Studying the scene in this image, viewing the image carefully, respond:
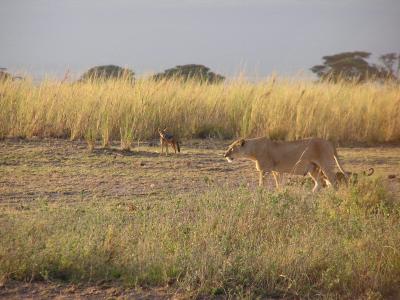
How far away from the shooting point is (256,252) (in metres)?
5.91

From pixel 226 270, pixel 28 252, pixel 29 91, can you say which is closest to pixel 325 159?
pixel 226 270

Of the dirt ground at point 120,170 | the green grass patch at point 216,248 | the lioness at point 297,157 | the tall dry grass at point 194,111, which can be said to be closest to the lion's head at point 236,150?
the lioness at point 297,157

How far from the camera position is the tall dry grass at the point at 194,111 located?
41.6ft

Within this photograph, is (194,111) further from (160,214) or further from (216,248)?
(216,248)

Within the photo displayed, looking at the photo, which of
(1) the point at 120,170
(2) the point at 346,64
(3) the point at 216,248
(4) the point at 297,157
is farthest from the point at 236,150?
(2) the point at 346,64

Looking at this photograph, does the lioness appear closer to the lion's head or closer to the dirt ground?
the lion's head

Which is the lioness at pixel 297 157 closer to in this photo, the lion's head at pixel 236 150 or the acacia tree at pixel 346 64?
the lion's head at pixel 236 150

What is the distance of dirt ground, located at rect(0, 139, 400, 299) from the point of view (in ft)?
28.1

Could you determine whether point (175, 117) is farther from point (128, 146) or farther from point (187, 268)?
point (187, 268)

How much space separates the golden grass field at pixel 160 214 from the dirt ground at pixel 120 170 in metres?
0.03

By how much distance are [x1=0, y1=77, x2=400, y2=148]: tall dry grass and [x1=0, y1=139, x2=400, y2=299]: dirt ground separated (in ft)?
1.79

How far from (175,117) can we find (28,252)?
8445 mm

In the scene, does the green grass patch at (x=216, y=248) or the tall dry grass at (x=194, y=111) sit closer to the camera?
the green grass patch at (x=216, y=248)

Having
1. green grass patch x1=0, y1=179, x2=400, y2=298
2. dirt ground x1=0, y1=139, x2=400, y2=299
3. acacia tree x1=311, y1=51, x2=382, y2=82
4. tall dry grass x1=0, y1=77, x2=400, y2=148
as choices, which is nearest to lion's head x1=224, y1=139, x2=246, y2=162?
dirt ground x1=0, y1=139, x2=400, y2=299
